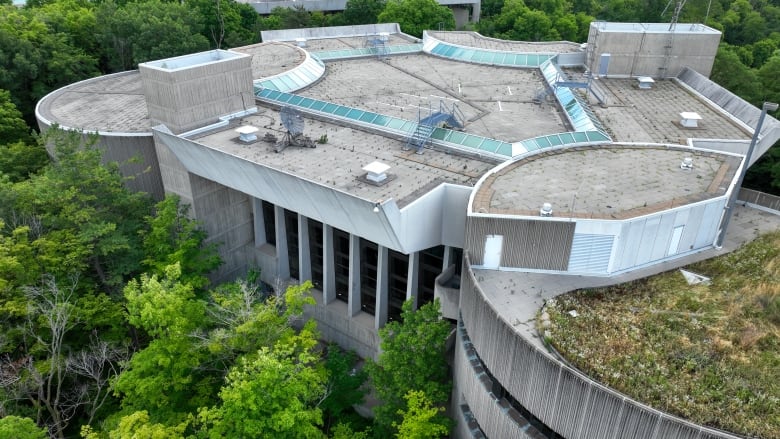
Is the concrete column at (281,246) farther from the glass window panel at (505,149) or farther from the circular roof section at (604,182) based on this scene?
the circular roof section at (604,182)

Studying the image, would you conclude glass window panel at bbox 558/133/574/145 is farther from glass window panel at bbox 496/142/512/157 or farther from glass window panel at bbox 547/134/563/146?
glass window panel at bbox 496/142/512/157

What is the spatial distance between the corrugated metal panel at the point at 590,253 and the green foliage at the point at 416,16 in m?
63.3

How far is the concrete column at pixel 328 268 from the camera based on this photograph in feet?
110

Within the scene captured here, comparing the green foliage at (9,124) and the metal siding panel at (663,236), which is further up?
the metal siding panel at (663,236)

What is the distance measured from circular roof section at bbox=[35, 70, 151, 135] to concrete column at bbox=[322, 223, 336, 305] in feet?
54.8

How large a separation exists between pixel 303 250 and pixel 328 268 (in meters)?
2.56

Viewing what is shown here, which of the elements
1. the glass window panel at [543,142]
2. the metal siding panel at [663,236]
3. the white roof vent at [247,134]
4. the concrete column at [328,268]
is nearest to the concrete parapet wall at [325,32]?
the white roof vent at [247,134]

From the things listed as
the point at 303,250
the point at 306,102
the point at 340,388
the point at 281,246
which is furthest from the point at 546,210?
the point at 306,102

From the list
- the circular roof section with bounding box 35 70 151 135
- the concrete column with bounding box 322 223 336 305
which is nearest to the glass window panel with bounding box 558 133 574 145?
the concrete column with bounding box 322 223 336 305

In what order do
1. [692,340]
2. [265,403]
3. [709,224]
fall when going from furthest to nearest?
1. [709,224]
2. [265,403]
3. [692,340]

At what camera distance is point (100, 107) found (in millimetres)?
45031

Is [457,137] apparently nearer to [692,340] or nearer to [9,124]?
[692,340]

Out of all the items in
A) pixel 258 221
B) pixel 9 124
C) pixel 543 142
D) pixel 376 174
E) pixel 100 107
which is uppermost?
pixel 543 142

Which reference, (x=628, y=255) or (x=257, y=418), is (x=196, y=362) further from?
(x=628, y=255)
